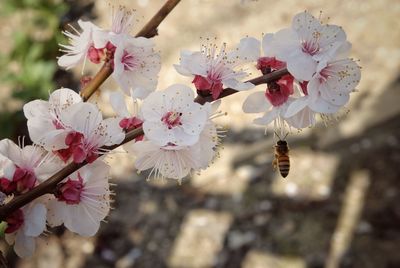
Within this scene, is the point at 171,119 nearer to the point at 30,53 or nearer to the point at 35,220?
the point at 35,220

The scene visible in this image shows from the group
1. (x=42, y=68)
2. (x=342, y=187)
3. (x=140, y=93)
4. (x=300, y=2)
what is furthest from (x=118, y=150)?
(x=300, y=2)

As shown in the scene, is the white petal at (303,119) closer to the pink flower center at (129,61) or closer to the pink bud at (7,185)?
the pink flower center at (129,61)

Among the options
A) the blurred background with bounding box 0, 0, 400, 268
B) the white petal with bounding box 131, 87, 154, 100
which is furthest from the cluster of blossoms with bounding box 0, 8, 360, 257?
the blurred background with bounding box 0, 0, 400, 268

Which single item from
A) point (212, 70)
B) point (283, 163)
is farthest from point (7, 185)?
point (283, 163)

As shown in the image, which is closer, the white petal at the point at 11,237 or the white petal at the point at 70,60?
the white petal at the point at 11,237

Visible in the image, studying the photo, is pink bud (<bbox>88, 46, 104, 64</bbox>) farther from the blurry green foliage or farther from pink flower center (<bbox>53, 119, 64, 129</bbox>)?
the blurry green foliage

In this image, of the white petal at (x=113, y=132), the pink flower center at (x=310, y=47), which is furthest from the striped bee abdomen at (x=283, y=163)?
the white petal at (x=113, y=132)
